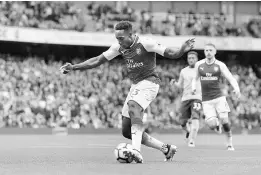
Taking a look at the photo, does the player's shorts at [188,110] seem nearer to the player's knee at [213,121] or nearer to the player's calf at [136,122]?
the player's knee at [213,121]

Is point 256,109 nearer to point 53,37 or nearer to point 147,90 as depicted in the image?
point 53,37

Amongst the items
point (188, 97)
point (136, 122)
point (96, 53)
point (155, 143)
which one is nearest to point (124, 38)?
point (136, 122)

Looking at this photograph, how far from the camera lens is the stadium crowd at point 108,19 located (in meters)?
30.9

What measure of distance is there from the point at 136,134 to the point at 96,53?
27659 millimetres

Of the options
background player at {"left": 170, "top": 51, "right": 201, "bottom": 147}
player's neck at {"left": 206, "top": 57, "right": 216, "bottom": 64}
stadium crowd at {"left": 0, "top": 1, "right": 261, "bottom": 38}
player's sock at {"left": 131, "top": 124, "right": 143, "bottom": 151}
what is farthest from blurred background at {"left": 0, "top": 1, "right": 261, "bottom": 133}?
player's sock at {"left": 131, "top": 124, "right": 143, "bottom": 151}

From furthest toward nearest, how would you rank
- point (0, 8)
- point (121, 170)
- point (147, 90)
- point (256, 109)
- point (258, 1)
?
point (258, 1), point (256, 109), point (0, 8), point (147, 90), point (121, 170)

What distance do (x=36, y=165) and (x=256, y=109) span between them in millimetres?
25197

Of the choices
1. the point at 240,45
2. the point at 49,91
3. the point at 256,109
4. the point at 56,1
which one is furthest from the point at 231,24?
the point at 49,91

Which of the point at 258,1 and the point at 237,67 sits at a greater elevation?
the point at 258,1

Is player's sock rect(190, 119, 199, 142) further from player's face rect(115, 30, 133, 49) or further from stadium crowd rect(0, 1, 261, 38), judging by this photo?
stadium crowd rect(0, 1, 261, 38)

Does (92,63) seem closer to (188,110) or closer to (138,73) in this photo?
(138,73)

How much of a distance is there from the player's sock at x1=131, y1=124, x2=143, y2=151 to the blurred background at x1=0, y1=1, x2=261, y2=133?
16675mm

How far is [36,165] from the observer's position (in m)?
8.59

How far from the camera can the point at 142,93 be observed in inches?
383
